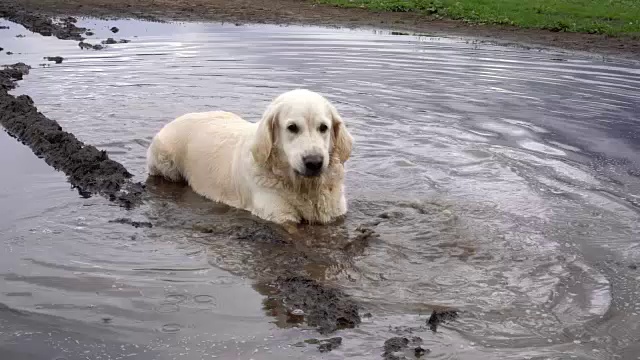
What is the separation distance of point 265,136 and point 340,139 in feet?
2.39

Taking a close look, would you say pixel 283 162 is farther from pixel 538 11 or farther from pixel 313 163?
pixel 538 11

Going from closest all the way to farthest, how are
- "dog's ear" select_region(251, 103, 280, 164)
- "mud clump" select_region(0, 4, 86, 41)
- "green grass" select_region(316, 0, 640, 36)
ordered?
"dog's ear" select_region(251, 103, 280, 164), "mud clump" select_region(0, 4, 86, 41), "green grass" select_region(316, 0, 640, 36)

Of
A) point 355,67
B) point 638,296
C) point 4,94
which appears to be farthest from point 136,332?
point 355,67

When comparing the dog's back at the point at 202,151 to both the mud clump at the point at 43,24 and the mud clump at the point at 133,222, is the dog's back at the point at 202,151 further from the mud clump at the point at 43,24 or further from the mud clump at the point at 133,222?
the mud clump at the point at 43,24

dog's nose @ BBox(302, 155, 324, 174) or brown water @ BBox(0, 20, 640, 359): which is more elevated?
dog's nose @ BBox(302, 155, 324, 174)

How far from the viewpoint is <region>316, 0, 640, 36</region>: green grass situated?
23.6 m

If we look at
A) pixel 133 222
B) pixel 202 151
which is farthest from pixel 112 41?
pixel 133 222

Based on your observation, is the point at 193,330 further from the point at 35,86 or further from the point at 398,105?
the point at 35,86

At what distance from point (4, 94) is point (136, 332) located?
8.11m

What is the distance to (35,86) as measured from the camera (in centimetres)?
1311

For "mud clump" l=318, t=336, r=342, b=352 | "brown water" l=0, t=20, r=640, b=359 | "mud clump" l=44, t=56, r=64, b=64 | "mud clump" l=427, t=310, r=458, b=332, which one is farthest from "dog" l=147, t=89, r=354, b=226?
"mud clump" l=44, t=56, r=64, b=64

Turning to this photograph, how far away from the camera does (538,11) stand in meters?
26.0

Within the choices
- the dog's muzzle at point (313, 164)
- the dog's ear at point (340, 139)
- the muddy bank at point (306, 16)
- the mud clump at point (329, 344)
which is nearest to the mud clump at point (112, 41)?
the muddy bank at point (306, 16)

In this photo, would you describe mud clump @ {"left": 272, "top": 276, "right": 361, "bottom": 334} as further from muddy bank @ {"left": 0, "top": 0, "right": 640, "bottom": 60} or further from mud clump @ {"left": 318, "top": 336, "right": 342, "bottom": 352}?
muddy bank @ {"left": 0, "top": 0, "right": 640, "bottom": 60}
